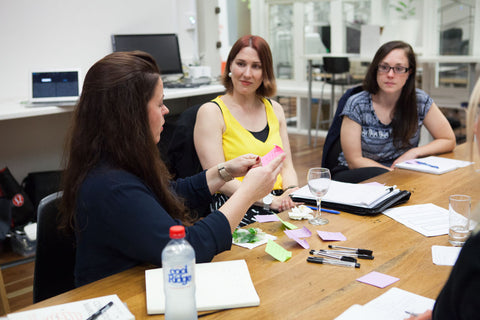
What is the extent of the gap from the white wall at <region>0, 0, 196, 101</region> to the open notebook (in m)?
2.95

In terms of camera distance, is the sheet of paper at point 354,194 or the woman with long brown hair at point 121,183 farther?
the sheet of paper at point 354,194

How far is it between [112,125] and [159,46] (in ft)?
10.7

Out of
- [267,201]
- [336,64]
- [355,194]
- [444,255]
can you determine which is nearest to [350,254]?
[444,255]

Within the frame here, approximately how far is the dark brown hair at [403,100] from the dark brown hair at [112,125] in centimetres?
179

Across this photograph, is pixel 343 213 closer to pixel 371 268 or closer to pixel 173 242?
pixel 371 268

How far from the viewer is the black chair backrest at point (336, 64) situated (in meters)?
5.89

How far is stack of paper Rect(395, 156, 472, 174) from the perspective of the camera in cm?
229

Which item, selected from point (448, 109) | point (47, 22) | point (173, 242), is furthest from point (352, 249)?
point (448, 109)

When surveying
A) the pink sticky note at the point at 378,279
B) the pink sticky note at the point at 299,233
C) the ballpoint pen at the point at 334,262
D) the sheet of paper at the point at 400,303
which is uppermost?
the pink sticky note at the point at 299,233

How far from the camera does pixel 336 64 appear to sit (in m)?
5.89

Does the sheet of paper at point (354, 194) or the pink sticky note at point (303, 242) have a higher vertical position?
the sheet of paper at point (354, 194)

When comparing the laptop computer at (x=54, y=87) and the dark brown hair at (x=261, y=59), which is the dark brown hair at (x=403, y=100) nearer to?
the dark brown hair at (x=261, y=59)

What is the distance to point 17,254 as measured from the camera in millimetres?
3430

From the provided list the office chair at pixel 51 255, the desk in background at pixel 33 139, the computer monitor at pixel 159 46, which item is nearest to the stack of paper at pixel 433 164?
the office chair at pixel 51 255
